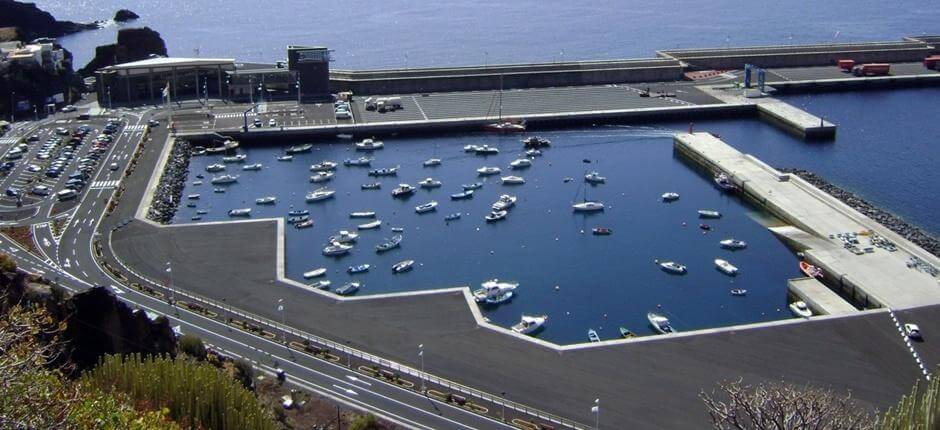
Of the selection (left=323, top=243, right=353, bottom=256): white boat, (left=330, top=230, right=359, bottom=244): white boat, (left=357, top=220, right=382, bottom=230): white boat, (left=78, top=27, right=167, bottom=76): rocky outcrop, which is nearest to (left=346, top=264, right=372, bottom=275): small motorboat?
(left=323, top=243, right=353, bottom=256): white boat

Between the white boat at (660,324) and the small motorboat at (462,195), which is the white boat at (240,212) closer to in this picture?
the small motorboat at (462,195)

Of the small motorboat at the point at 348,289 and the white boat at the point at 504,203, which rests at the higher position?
the white boat at the point at 504,203

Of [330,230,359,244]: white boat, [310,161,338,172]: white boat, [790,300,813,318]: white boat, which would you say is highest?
[310,161,338,172]: white boat

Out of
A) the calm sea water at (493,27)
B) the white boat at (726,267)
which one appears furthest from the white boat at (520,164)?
the calm sea water at (493,27)

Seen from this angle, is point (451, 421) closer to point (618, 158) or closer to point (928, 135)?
point (618, 158)

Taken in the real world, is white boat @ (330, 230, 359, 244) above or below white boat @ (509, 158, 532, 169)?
below

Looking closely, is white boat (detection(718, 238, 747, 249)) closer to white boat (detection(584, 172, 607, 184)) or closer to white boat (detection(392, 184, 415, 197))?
white boat (detection(584, 172, 607, 184))
